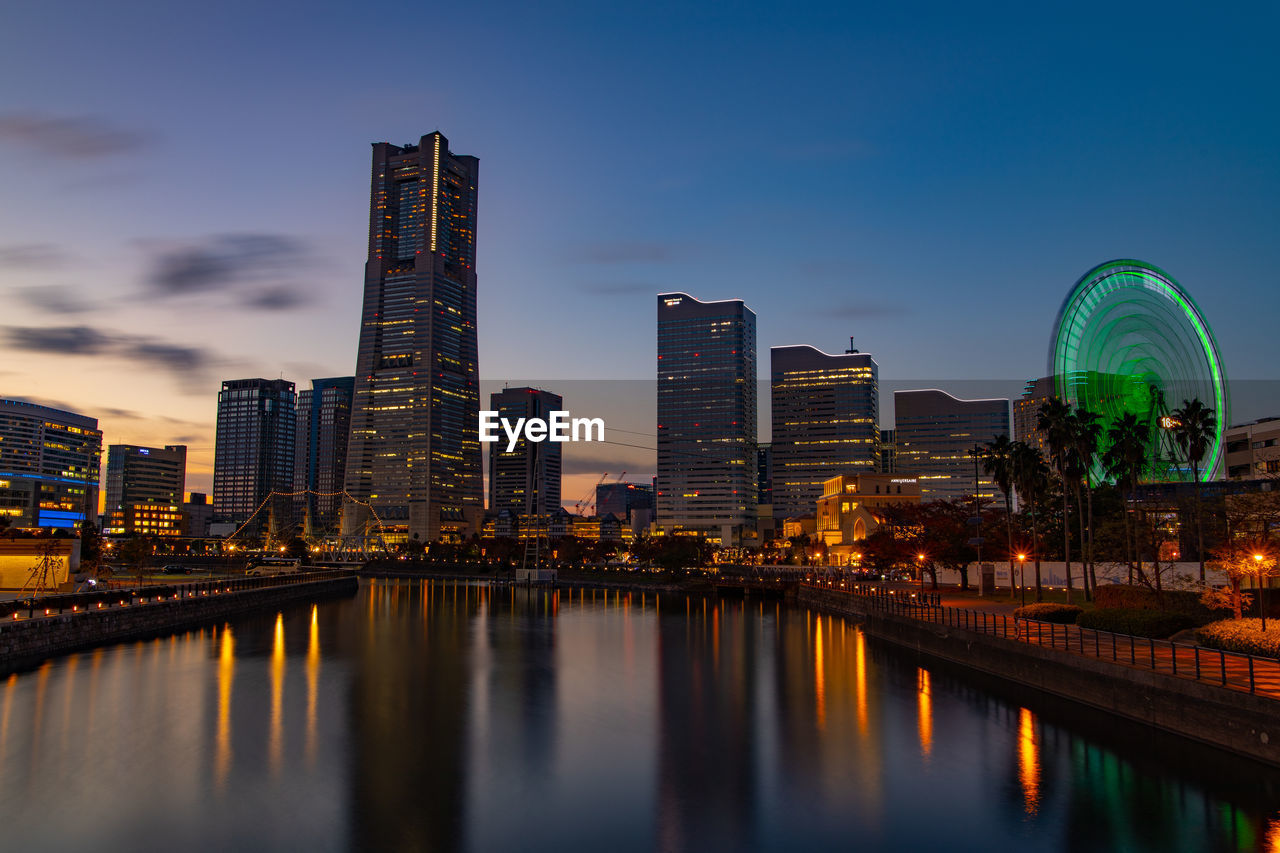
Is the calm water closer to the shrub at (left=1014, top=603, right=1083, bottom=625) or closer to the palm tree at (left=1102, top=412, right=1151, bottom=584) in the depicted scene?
the shrub at (left=1014, top=603, right=1083, bottom=625)

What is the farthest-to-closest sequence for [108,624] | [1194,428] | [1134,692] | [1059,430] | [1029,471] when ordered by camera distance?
[1029,471]
[1194,428]
[1059,430]
[108,624]
[1134,692]

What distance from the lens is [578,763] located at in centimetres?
2998

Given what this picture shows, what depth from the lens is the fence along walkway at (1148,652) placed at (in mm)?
27438

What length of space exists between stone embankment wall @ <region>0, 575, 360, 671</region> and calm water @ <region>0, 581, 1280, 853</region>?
2524 mm

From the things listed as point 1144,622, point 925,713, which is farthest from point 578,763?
point 1144,622

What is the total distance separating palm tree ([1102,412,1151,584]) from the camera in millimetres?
63250

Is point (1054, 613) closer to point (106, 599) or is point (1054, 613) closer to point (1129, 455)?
point (1129, 455)

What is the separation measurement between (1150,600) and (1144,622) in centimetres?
840

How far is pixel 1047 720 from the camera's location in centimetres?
3441

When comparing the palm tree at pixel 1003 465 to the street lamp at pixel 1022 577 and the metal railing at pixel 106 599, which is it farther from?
the metal railing at pixel 106 599

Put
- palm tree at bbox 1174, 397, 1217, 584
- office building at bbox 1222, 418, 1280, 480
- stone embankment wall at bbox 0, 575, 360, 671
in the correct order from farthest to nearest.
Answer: office building at bbox 1222, 418, 1280, 480 → palm tree at bbox 1174, 397, 1217, 584 → stone embankment wall at bbox 0, 575, 360, 671

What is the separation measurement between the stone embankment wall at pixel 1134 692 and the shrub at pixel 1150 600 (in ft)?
20.4

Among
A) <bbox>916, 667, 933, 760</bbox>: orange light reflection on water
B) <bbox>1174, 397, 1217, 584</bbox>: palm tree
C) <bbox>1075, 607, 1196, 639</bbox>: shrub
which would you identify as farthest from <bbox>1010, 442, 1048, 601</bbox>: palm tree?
<bbox>1075, 607, 1196, 639</bbox>: shrub

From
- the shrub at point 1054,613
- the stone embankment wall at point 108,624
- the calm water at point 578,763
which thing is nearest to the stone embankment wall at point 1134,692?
the calm water at point 578,763
